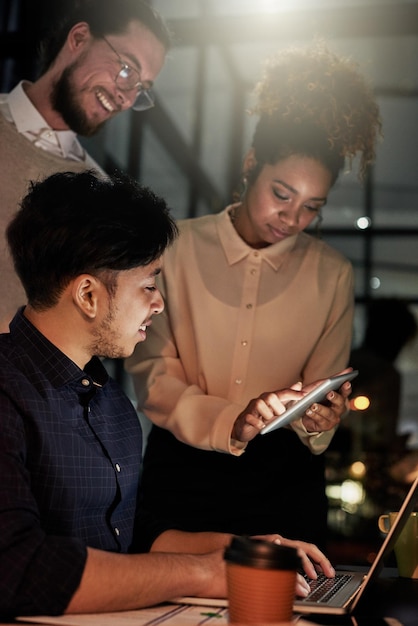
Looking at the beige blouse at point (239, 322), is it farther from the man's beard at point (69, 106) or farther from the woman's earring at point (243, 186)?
the man's beard at point (69, 106)

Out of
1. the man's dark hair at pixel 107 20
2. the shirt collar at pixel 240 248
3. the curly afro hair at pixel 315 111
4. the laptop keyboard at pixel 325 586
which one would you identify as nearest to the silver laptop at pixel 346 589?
the laptop keyboard at pixel 325 586

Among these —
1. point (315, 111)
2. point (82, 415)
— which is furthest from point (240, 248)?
point (82, 415)

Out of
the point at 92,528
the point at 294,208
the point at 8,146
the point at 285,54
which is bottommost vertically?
the point at 92,528

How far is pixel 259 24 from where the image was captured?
12.6 feet

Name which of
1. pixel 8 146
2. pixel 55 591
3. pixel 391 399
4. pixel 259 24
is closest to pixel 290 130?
pixel 8 146

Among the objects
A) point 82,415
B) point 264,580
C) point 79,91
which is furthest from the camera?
point 79,91

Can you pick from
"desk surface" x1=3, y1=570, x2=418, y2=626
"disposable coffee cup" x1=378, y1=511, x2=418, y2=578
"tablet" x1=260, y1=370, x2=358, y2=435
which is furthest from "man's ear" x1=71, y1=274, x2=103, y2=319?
"disposable coffee cup" x1=378, y1=511, x2=418, y2=578

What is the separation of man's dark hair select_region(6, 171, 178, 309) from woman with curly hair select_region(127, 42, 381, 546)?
62 cm

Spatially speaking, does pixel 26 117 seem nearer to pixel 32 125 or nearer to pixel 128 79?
pixel 32 125

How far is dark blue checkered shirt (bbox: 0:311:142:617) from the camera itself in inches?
42.8

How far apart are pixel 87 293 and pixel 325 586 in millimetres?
687

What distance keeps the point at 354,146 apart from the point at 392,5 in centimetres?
159

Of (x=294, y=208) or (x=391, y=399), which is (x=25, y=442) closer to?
(x=294, y=208)

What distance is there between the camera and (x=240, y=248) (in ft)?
7.56
